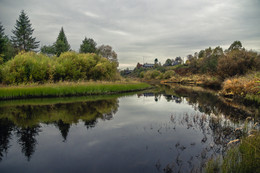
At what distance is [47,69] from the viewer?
24938 millimetres

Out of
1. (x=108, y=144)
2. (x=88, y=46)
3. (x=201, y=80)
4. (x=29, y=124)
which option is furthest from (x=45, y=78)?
(x=201, y=80)

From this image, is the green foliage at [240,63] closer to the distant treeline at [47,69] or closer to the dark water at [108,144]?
the distant treeline at [47,69]

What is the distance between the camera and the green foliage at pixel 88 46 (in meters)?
64.5

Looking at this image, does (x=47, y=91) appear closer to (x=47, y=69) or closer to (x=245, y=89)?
(x=47, y=69)

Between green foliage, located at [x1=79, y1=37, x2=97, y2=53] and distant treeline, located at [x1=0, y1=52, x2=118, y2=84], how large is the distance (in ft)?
103

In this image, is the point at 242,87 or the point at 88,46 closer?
the point at 242,87

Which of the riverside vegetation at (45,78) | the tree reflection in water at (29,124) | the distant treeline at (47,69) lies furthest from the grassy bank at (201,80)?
the tree reflection in water at (29,124)

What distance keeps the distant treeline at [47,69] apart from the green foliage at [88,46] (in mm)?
31461

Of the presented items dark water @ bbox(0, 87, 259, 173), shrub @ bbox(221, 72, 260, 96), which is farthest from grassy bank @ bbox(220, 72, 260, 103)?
dark water @ bbox(0, 87, 259, 173)

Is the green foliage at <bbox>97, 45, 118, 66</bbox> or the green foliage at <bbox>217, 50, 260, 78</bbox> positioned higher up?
the green foliage at <bbox>97, 45, 118, 66</bbox>

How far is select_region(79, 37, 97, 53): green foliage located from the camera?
64500 millimetres

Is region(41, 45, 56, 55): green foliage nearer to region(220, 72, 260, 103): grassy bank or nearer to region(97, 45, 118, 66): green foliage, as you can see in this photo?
region(97, 45, 118, 66): green foliage

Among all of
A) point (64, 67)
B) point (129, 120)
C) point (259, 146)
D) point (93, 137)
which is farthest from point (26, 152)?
point (64, 67)

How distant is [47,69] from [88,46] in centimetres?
4283
